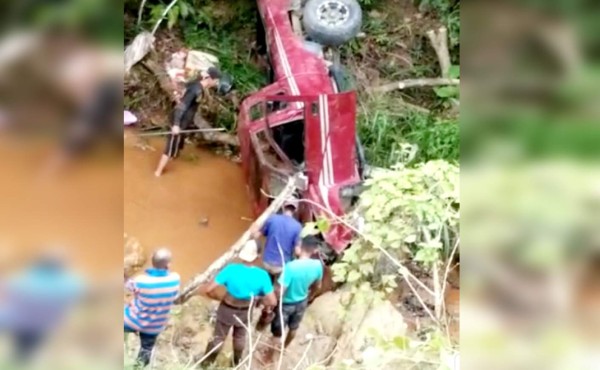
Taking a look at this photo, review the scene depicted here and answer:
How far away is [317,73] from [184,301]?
5.08 feet

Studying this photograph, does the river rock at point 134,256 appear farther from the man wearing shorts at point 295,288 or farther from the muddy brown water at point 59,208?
the muddy brown water at point 59,208

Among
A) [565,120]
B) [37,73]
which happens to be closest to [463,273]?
[565,120]

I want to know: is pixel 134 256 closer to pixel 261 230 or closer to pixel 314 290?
pixel 261 230

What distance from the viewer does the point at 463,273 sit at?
23.5 inches

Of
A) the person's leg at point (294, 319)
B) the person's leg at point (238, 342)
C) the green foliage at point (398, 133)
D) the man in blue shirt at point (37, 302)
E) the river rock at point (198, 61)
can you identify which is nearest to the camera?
the man in blue shirt at point (37, 302)

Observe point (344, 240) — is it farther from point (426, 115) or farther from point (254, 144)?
point (426, 115)

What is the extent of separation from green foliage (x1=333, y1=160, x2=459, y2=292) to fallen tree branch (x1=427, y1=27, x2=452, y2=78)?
231 centimetres

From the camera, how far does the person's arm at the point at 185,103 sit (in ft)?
15.6

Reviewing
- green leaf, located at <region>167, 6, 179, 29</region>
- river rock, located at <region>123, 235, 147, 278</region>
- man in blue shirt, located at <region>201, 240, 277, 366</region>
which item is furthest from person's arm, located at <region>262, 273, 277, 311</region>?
green leaf, located at <region>167, 6, 179, 29</region>

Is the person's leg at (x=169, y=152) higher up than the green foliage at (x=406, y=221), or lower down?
lower down

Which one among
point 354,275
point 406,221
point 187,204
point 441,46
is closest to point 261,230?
point 354,275

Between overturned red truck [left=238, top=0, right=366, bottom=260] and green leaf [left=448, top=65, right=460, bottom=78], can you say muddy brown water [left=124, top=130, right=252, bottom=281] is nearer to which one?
overturned red truck [left=238, top=0, right=366, bottom=260]

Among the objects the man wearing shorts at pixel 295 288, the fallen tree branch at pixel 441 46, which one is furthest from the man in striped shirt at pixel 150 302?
the fallen tree branch at pixel 441 46

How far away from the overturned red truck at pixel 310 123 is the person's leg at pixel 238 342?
656mm
